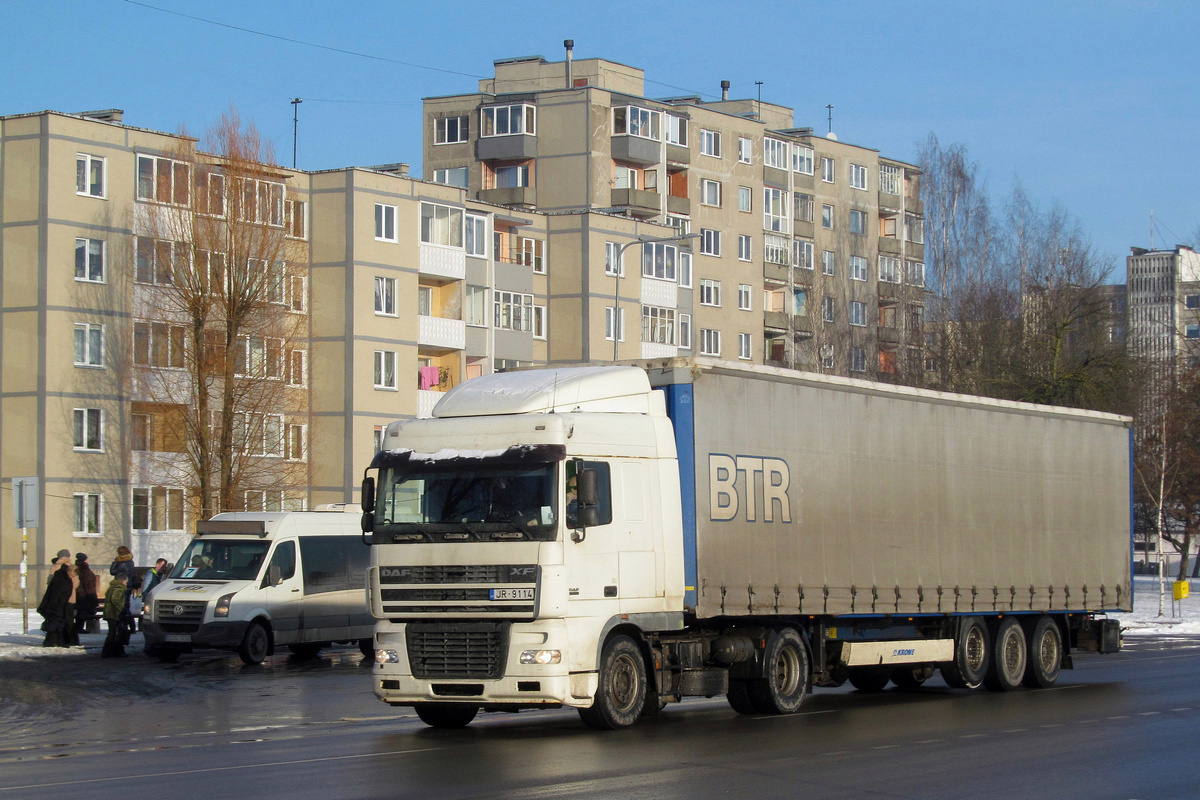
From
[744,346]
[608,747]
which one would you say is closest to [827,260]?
[744,346]

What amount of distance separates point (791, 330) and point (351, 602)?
5818 centimetres

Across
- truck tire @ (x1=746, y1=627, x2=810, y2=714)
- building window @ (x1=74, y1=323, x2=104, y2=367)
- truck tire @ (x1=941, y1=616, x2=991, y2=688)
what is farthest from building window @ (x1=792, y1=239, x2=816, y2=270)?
truck tire @ (x1=746, y1=627, x2=810, y2=714)

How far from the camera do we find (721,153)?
279ft

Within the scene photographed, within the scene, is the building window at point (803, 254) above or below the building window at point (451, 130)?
below

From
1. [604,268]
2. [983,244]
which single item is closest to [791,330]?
[604,268]

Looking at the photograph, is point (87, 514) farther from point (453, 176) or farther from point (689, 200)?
point (689, 200)

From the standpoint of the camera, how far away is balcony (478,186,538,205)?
7794 centimetres

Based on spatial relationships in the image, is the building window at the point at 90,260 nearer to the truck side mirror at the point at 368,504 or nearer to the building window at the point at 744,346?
the truck side mirror at the point at 368,504

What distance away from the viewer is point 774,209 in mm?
89125

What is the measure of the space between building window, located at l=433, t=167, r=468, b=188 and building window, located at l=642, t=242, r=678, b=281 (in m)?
10.6

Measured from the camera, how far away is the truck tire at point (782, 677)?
1642 centimetres

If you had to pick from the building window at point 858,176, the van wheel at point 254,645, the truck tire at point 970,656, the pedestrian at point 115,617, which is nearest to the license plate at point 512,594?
the truck tire at point 970,656

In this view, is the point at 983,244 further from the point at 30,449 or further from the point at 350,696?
the point at 350,696

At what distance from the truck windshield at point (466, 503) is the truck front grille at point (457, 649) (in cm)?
82
